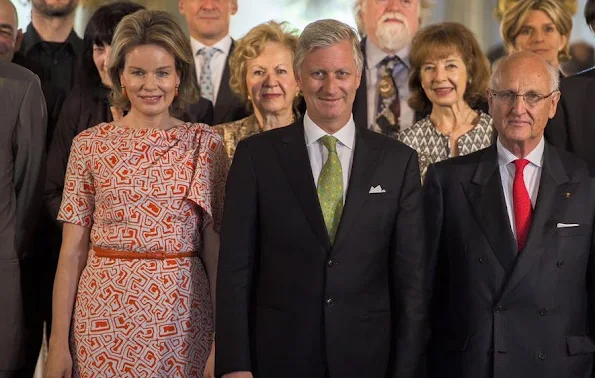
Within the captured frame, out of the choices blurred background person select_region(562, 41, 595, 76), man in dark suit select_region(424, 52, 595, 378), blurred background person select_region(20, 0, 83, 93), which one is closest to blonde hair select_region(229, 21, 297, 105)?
blurred background person select_region(20, 0, 83, 93)

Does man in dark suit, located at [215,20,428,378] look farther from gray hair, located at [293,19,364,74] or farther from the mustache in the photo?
the mustache

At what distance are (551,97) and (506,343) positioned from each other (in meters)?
0.83

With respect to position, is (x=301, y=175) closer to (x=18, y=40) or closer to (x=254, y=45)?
(x=254, y=45)

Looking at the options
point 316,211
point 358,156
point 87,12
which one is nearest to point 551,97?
point 358,156

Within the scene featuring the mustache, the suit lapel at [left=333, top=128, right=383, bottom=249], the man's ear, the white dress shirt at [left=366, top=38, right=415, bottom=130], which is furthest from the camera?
the mustache

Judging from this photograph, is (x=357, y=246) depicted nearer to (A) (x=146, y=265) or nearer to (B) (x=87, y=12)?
(A) (x=146, y=265)

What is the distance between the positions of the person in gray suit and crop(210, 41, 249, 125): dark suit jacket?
132 cm

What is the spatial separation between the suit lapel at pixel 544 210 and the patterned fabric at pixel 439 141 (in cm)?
112

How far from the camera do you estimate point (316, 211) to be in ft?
10.1

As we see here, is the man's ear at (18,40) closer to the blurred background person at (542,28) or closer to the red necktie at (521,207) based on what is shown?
the blurred background person at (542,28)

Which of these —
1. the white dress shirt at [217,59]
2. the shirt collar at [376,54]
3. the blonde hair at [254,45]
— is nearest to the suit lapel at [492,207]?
the blonde hair at [254,45]

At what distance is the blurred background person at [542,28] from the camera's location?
5.11 m

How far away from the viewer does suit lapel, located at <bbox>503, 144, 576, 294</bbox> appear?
3.09 meters

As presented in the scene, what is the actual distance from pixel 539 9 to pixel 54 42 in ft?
8.34
